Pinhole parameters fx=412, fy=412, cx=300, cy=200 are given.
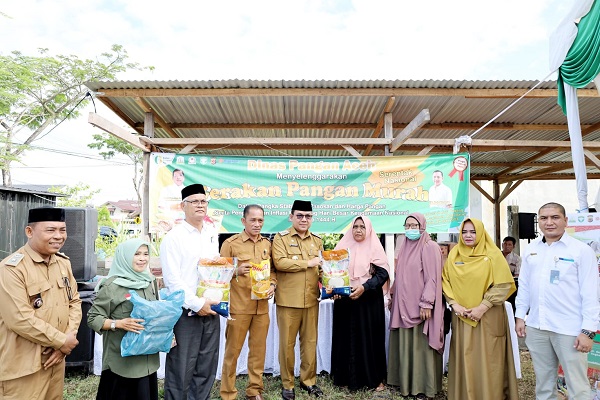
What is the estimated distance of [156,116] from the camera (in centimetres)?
555

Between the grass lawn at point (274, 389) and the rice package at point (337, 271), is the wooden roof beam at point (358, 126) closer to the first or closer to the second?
the rice package at point (337, 271)

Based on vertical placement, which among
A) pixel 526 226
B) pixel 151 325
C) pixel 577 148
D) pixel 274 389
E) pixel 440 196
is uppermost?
pixel 577 148

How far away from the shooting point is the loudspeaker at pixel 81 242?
14.7ft

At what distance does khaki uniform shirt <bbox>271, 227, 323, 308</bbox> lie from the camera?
3.42m

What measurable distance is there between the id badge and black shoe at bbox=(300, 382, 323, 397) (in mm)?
2049

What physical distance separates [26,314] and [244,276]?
4.99 feet

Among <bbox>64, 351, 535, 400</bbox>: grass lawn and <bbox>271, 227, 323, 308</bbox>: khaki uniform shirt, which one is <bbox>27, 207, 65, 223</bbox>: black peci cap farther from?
<bbox>64, 351, 535, 400</bbox>: grass lawn

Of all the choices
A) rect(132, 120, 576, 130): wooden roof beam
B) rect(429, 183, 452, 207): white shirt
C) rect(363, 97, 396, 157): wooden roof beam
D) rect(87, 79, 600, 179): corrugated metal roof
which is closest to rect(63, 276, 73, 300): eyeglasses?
rect(87, 79, 600, 179): corrugated metal roof

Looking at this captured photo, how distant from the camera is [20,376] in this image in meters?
2.18

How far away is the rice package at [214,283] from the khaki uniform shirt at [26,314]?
32.2 inches

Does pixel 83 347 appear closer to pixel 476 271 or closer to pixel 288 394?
pixel 288 394

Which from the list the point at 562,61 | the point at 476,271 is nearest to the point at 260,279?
the point at 476,271

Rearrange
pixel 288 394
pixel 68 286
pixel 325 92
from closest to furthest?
1. pixel 68 286
2. pixel 288 394
3. pixel 325 92

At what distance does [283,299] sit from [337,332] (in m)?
0.71
